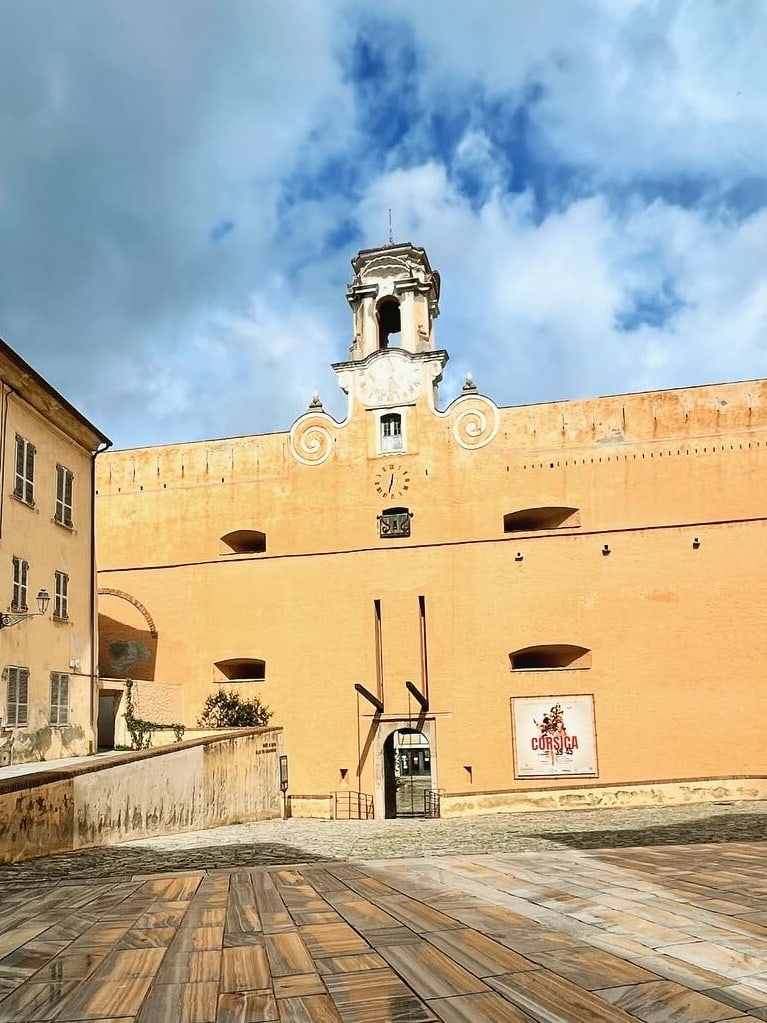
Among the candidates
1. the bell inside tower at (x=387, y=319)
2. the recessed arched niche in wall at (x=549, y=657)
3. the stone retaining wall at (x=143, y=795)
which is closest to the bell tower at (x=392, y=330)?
the bell inside tower at (x=387, y=319)

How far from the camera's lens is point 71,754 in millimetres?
14523

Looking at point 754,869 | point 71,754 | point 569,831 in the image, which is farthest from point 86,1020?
point 71,754

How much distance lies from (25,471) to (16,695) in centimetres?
333

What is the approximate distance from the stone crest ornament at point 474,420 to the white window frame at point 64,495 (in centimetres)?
861

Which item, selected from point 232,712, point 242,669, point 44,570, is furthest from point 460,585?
point 44,570

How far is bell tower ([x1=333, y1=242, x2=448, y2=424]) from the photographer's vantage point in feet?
68.0

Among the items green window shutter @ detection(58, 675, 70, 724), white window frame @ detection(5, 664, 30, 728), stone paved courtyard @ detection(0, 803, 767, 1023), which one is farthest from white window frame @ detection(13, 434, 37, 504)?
stone paved courtyard @ detection(0, 803, 767, 1023)

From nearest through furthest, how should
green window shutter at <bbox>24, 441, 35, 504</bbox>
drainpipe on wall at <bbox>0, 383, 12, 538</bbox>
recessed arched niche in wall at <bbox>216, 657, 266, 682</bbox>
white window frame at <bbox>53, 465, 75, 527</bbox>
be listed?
drainpipe on wall at <bbox>0, 383, 12, 538</bbox> → green window shutter at <bbox>24, 441, 35, 504</bbox> → white window frame at <bbox>53, 465, 75, 527</bbox> → recessed arched niche in wall at <bbox>216, 657, 266, 682</bbox>

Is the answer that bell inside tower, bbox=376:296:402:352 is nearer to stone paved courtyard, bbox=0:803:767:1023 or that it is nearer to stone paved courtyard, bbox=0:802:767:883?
stone paved courtyard, bbox=0:802:767:883

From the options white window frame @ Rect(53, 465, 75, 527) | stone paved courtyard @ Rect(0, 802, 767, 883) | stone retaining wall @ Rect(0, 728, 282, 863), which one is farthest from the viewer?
white window frame @ Rect(53, 465, 75, 527)

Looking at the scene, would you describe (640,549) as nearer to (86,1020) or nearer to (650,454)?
(650,454)

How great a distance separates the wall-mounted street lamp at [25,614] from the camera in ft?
40.2

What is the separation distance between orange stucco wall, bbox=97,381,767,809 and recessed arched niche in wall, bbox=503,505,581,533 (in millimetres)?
264

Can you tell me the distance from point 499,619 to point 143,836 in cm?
957
